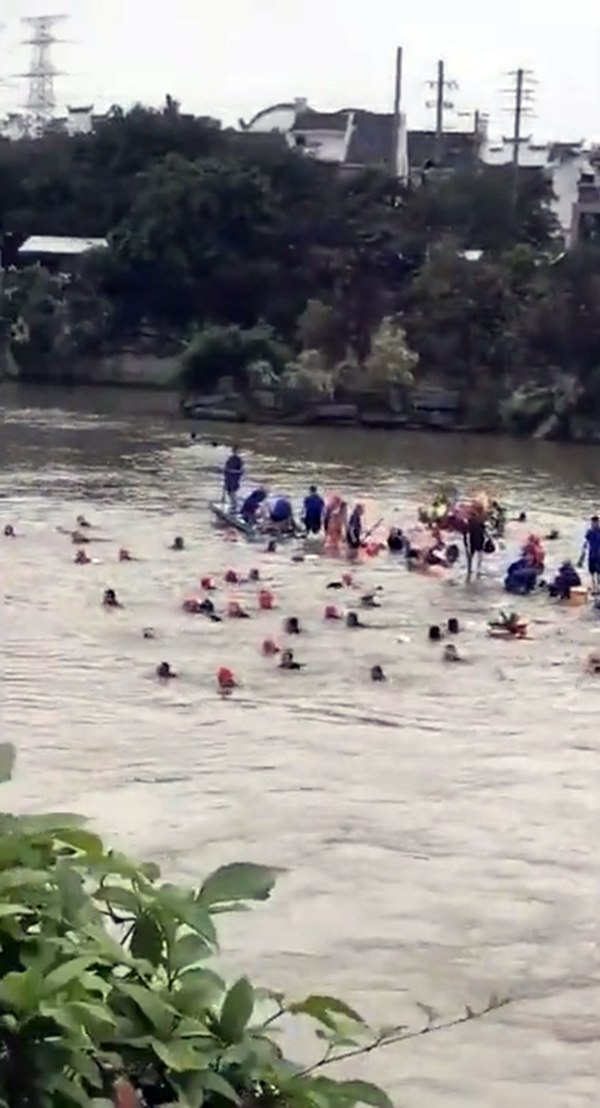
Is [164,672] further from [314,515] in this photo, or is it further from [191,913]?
[191,913]

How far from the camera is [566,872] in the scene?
38.7 ft

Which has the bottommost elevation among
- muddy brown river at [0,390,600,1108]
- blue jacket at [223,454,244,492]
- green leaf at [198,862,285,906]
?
muddy brown river at [0,390,600,1108]

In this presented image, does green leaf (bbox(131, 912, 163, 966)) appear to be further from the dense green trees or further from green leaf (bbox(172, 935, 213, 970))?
the dense green trees

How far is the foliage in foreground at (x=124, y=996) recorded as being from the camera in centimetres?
247

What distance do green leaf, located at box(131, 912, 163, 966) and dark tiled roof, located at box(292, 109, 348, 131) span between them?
207 feet

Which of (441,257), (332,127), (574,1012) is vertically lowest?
(574,1012)

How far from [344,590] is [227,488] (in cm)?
755

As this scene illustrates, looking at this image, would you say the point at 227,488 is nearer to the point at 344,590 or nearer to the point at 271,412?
the point at 344,590

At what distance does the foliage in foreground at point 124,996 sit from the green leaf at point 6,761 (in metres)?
0.10

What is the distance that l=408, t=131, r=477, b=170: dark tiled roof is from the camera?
65.6m

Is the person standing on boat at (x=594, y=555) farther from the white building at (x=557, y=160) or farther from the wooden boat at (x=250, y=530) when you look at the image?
the white building at (x=557, y=160)

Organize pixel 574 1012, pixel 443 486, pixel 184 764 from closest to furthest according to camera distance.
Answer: pixel 574 1012
pixel 184 764
pixel 443 486

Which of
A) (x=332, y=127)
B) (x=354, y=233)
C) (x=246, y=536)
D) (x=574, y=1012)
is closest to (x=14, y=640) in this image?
(x=246, y=536)

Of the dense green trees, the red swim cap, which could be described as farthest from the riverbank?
the red swim cap
